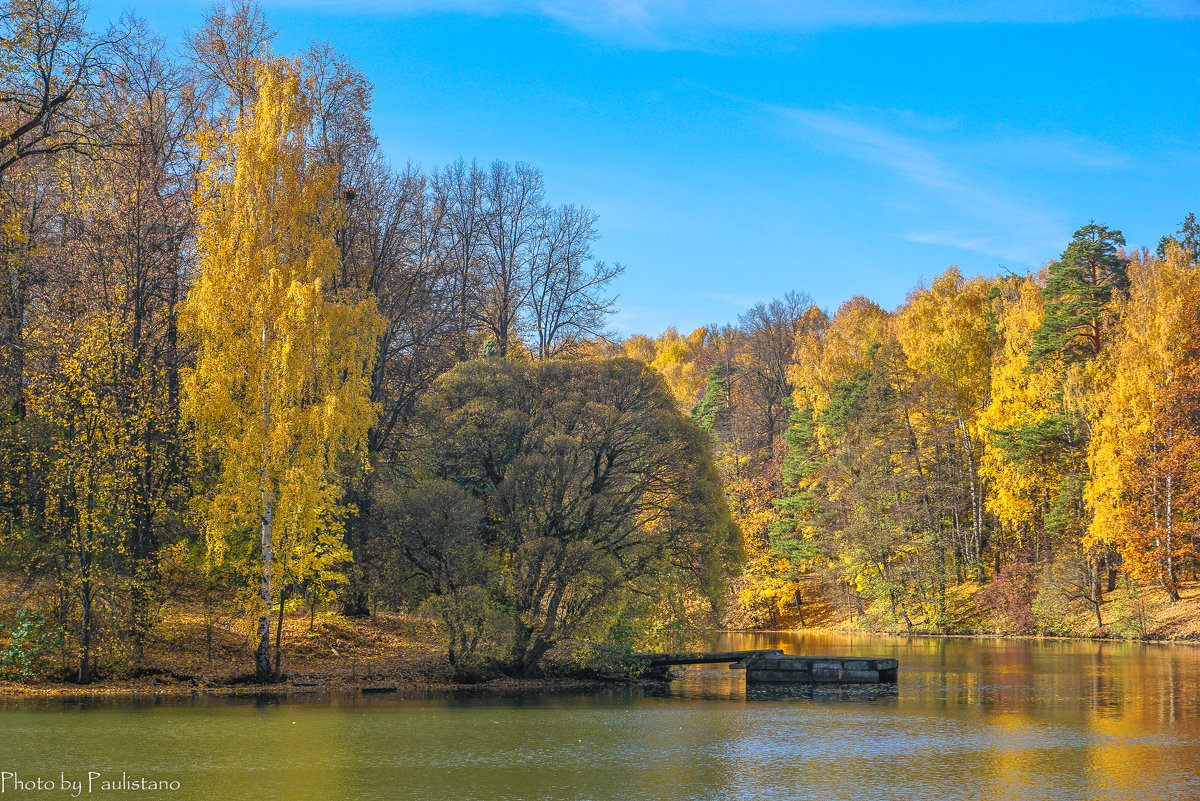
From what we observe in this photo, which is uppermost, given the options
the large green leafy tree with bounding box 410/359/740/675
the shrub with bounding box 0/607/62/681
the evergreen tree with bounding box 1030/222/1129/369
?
the evergreen tree with bounding box 1030/222/1129/369

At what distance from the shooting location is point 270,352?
2592 centimetres

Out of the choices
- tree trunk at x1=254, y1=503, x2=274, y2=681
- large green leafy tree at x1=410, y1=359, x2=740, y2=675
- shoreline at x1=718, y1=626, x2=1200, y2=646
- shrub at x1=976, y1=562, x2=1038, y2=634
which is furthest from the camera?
shrub at x1=976, y1=562, x2=1038, y2=634

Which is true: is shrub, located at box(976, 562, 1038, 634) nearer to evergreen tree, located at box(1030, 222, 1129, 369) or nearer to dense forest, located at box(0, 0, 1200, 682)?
dense forest, located at box(0, 0, 1200, 682)

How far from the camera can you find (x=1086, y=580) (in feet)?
160

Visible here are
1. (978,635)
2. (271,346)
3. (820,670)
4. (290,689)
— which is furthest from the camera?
(978,635)

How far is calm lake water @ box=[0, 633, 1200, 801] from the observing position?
1401cm

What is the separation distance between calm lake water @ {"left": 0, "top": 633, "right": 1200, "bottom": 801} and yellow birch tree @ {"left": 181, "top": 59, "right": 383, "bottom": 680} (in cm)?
517

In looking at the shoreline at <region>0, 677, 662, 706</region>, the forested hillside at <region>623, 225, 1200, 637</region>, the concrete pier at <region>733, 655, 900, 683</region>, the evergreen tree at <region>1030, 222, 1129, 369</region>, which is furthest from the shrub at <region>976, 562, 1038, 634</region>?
the shoreline at <region>0, 677, 662, 706</region>

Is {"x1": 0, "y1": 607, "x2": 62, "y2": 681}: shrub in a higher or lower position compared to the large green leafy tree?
lower

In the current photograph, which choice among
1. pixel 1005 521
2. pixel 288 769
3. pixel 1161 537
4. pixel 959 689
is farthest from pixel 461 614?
pixel 1005 521

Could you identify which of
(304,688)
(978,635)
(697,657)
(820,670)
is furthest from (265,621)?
(978,635)

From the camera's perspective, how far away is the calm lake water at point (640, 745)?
14008mm

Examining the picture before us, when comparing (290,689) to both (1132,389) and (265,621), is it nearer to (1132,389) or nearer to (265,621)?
(265,621)

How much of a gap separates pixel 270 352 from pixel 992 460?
137 feet
